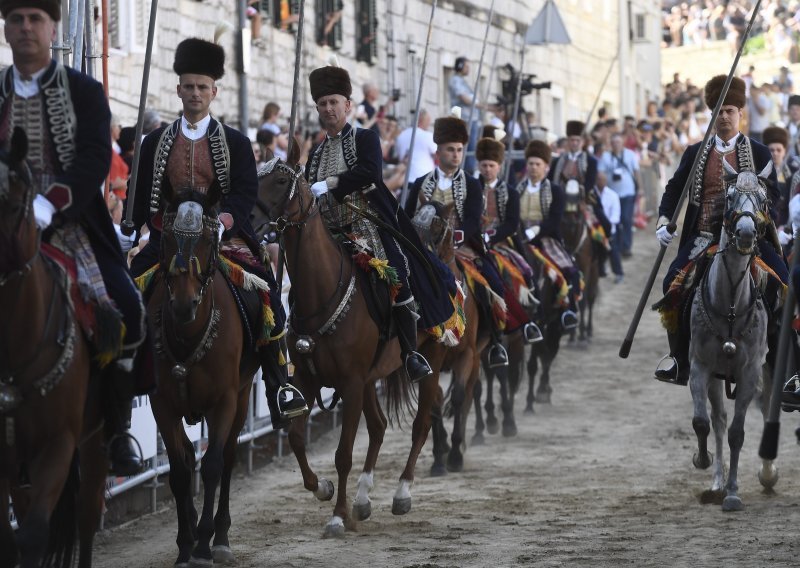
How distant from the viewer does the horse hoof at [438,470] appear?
44.1ft

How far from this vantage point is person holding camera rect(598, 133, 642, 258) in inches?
1144

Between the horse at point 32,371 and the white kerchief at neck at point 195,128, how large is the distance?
7.62 feet

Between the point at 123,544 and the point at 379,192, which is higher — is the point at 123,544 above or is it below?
below

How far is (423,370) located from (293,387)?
1.49m

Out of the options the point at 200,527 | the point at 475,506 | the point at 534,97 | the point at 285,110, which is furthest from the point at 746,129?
the point at 200,527

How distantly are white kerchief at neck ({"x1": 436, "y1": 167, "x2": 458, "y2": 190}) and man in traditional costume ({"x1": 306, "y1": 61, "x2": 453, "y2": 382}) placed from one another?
2.20 metres

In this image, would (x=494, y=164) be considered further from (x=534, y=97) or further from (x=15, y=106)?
(x=534, y=97)

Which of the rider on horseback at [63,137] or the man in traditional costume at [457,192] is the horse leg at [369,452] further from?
the rider on horseback at [63,137]

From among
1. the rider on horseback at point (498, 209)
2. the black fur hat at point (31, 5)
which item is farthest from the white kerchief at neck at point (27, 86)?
the rider on horseback at point (498, 209)

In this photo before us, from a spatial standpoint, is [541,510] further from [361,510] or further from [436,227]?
[436,227]

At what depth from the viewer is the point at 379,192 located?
443 inches

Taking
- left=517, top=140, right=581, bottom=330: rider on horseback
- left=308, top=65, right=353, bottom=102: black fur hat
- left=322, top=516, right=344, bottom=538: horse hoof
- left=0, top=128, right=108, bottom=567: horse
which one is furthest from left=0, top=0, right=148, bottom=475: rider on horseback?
left=517, top=140, right=581, bottom=330: rider on horseback

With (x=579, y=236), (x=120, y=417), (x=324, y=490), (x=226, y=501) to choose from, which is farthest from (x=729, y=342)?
(x=579, y=236)

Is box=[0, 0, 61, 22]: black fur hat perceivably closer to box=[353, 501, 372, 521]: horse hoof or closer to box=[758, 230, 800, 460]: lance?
box=[758, 230, 800, 460]: lance
